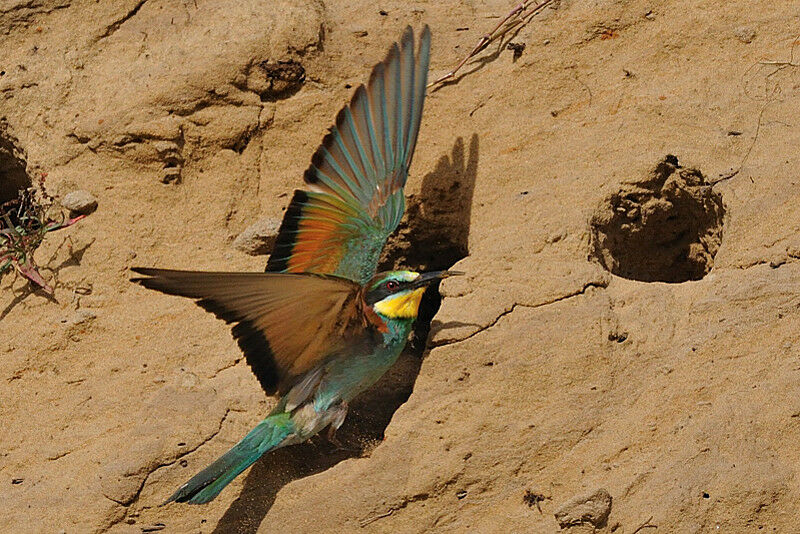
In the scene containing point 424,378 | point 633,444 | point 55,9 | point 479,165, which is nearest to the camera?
point 633,444

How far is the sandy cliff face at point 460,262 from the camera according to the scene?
2.79 meters

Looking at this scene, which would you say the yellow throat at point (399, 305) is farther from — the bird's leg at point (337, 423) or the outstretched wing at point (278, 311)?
the bird's leg at point (337, 423)

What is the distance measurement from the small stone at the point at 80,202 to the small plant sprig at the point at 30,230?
25 mm

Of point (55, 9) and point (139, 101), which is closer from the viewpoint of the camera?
point (139, 101)

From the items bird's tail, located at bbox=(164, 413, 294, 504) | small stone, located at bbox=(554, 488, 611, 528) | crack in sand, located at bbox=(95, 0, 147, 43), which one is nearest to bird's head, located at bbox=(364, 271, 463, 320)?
bird's tail, located at bbox=(164, 413, 294, 504)

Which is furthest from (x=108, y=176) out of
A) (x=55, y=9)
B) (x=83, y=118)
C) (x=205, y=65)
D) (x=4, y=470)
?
(x=4, y=470)

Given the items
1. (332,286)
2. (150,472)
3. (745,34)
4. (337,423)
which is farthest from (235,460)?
(745,34)

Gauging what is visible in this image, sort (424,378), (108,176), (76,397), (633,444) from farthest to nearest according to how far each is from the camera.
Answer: (108,176)
(76,397)
(424,378)
(633,444)

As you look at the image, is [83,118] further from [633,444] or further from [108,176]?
[633,444]

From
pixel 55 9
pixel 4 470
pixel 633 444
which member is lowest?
pixel 633 444

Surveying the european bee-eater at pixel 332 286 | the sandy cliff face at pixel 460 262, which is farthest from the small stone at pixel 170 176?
the european bee-eater at pixel 332 286

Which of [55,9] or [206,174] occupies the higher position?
[55,9]

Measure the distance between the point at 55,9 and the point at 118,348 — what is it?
154 cm

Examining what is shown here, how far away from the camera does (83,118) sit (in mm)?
3840
